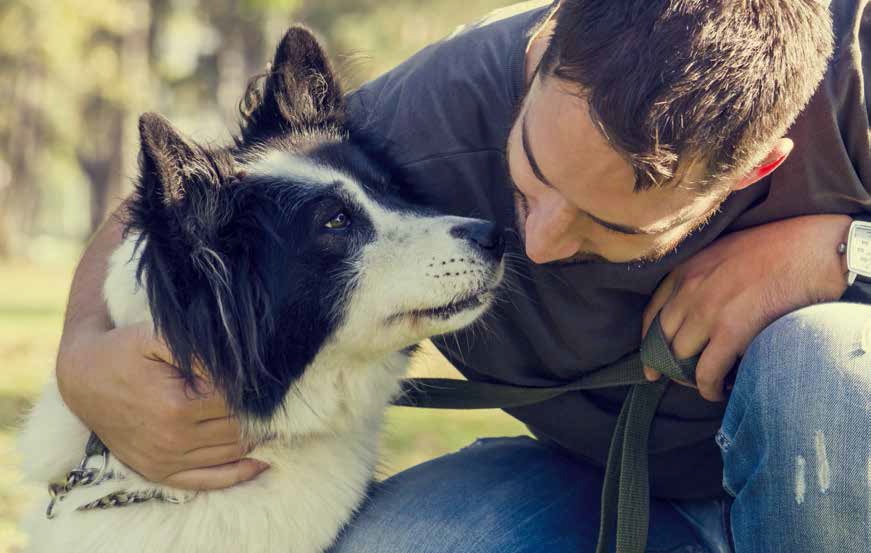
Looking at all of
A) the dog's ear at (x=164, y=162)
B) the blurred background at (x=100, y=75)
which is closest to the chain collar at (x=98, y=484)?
the dog's ear at (x=164, y=162)

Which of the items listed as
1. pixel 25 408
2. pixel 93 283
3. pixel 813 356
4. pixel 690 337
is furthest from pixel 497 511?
pixel 25 408

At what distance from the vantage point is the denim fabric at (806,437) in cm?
174

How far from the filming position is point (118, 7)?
1182 centimetres

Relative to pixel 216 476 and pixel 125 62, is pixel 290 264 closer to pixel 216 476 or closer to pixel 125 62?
pixel 216 476

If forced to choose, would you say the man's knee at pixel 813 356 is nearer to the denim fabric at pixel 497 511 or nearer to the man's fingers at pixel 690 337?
the man's fingers at pixel 690 337

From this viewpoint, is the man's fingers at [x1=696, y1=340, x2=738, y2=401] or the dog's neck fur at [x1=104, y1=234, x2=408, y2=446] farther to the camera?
the dog's neck fur at [x1=104, y1=234, x2=408, y2=446]

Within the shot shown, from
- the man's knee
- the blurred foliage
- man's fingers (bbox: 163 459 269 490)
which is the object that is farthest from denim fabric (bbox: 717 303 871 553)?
the blurred foliage

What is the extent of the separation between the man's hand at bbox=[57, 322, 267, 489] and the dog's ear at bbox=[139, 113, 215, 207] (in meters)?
0.34

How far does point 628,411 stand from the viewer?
224 centimetres

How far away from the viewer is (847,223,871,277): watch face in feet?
6.76

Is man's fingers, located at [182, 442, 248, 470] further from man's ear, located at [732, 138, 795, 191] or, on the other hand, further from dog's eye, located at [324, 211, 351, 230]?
man's ear, located at [732, 138, 795, 191]

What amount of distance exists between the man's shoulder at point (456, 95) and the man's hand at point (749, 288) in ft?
2.01

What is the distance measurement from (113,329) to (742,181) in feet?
4.70

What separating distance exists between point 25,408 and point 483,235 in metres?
2.01
